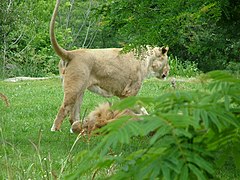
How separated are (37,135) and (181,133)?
25.6 feet

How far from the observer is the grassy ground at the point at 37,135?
4.73 metres

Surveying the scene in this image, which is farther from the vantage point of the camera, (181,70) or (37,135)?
(181,70)

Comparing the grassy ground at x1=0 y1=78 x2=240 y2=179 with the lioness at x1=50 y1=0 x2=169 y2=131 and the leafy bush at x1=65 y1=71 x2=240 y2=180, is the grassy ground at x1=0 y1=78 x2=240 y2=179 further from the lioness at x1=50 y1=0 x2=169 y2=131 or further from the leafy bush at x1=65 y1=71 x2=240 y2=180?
the leafy bush at x1=65 y1=71 x2=240 y2=180

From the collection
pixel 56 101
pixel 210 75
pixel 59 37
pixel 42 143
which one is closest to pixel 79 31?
pixel 59 37

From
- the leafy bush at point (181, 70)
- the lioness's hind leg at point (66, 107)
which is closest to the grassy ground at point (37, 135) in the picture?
the lioness's hind leg at point (66, 107)

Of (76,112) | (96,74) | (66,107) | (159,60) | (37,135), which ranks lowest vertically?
(159,60)

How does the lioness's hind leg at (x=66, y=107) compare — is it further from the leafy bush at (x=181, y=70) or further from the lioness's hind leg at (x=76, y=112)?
the leafy bush at (x=181, y=70)

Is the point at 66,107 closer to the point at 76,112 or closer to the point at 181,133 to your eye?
the point at 76,112

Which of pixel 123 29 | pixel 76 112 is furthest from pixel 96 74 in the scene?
pixel 123 29

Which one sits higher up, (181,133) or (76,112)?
(181,133)

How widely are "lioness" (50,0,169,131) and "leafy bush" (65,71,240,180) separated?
7173 mm

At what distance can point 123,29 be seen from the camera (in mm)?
6820

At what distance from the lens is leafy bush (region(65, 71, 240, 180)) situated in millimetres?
1793

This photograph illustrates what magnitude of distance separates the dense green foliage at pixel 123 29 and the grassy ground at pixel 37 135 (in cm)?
65
